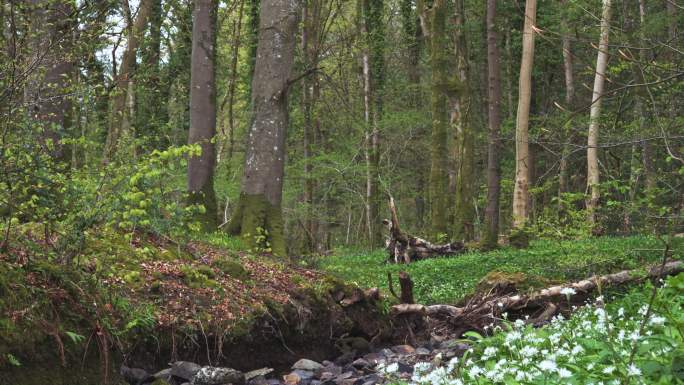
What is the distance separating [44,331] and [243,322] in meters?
2.41

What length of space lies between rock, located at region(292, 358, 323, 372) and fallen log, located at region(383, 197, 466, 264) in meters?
10.2

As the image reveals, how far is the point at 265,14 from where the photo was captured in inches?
456

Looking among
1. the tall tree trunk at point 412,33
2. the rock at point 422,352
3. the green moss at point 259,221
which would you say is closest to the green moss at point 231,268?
the rock at point 422,352

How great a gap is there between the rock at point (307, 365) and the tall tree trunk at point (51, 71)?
353 centimetres

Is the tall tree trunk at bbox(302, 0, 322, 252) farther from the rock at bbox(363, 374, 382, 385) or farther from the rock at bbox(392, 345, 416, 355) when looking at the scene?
the rock at bbox(363, 374, 382, 385)

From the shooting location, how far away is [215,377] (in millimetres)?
5301

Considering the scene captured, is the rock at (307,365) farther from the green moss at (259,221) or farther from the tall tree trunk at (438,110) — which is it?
the tall tree trunk at (438,110)

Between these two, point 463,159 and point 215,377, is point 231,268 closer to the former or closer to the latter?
point 215,377

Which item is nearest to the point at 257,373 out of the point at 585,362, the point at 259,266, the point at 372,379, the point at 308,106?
the point at 372,379

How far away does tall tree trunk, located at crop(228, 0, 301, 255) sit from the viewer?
11117 mm

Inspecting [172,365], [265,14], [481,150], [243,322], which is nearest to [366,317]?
[243,322]

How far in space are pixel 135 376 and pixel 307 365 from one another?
208cm

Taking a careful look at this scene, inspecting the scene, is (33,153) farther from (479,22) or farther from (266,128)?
(479,22)

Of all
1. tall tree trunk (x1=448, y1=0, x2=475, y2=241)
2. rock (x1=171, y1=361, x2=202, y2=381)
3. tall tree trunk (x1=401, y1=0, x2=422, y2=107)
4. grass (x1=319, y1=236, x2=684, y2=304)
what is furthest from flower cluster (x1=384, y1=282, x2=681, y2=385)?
tall tree trunk (x1=401, y1=0, x2=422, y2=107)
